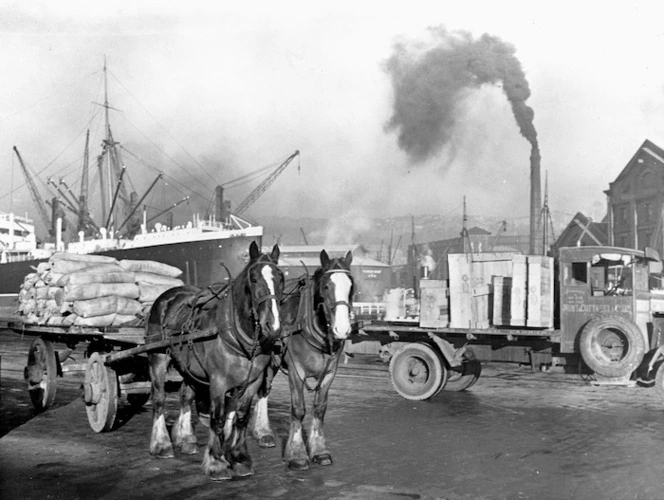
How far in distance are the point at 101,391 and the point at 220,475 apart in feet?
9.15

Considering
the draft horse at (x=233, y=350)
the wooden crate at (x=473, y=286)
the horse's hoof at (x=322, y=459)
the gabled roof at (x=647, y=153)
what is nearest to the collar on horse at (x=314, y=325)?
the draft horse at (x=233, y=350)

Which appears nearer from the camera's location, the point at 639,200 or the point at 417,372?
the point at 417,372

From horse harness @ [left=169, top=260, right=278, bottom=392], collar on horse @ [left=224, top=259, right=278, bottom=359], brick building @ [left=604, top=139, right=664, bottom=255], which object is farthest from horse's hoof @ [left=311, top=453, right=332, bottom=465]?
brick building @ [left=604, top=139, right=664, bottom=255]

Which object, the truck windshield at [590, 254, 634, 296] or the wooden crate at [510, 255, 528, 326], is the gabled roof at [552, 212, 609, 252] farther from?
the wooden crate at [510, 255, 528, 326]

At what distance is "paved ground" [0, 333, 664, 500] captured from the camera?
6203mm

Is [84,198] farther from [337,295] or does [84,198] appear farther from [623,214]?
[337,295]

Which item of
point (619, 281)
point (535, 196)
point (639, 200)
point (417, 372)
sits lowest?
point (417, 372)

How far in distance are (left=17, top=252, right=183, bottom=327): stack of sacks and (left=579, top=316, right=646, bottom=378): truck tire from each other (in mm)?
7433

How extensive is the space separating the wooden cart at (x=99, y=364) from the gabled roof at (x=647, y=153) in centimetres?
4380

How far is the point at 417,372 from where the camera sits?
12211 mm

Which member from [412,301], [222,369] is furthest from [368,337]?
[412,301]

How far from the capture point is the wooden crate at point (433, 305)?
39.1 feet

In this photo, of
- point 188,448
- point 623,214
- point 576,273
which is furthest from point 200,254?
point 188,448

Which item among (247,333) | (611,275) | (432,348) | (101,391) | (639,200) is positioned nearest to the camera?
(247,333)
